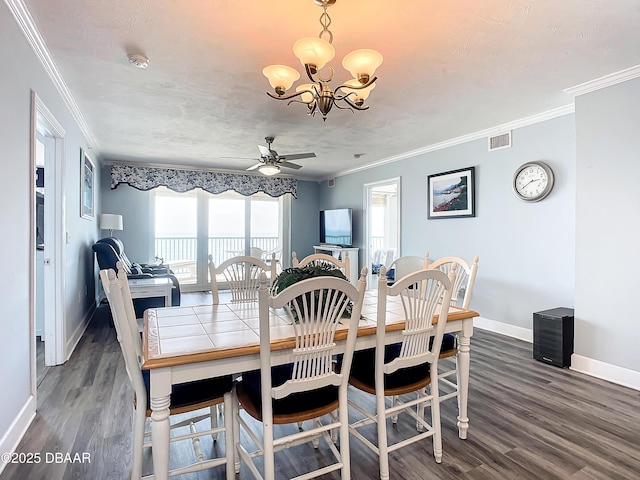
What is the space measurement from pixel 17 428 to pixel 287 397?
168cm

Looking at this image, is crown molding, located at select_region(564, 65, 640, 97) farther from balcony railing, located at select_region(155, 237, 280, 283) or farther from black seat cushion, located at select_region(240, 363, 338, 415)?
balcony railing, located at select_region(155, 237, 280, 283)

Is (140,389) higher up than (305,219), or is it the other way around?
(305,219)

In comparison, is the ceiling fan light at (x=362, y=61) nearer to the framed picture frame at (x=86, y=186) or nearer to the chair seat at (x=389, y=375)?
the chair seat at (x=389, y=375)

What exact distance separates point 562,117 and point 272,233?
222 inches

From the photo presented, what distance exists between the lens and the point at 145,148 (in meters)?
5.32

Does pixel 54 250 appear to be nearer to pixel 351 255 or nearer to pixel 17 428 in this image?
pixel 17 428

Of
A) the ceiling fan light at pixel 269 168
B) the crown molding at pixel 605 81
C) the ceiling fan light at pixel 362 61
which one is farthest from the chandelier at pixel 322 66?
the crown molding at pixel 605 81

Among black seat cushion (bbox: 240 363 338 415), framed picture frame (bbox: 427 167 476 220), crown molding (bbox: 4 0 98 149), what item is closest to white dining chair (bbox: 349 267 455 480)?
black seat cushion (bbox: 240 363 338 415)

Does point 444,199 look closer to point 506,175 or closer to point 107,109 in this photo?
point 506,175

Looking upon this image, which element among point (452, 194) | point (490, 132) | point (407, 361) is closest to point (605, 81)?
point (490, 132)

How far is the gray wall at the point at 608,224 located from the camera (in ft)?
9.09

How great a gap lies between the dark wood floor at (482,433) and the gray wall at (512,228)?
1037 millimetres

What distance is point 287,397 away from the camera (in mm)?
1578

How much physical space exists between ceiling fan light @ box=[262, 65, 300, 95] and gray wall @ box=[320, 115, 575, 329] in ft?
9.70
